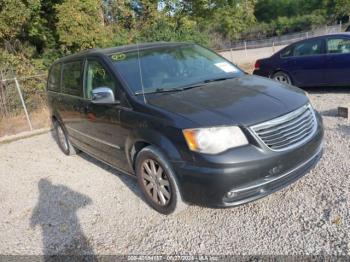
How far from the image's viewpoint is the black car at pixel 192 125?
3.00 metres

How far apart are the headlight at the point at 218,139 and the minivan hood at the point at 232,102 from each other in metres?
0.06

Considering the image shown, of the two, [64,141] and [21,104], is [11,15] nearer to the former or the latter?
[21,104]

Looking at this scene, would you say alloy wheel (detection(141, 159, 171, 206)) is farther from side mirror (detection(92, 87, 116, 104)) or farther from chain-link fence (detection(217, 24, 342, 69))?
chain-link fence (detection(217, 24, 342, 69))

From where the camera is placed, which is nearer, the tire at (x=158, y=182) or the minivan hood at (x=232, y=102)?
the minivan hood at (x=232, y=102)

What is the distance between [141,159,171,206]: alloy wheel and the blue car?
5722 millimetres

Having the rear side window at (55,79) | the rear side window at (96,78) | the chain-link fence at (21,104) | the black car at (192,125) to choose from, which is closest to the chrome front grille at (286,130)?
the black car at (192,125)

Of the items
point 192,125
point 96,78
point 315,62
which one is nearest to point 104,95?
point 96,78

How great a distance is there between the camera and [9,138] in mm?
8398

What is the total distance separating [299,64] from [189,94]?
18.2 ft

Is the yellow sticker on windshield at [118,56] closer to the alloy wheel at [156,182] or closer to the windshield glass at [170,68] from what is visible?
the windshield glass at [170,68]

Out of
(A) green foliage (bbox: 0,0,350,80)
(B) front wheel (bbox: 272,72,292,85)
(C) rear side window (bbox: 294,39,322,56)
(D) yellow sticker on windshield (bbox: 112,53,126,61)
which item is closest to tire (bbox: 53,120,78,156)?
(D) yellow sticker on windshield (bbox: 112,53,126,61)

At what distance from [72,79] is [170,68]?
1.78m

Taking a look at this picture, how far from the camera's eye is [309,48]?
820 centimetres

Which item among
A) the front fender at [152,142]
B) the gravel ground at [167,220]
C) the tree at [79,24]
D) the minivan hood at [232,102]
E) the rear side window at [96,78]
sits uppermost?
the tree at [79,24]
